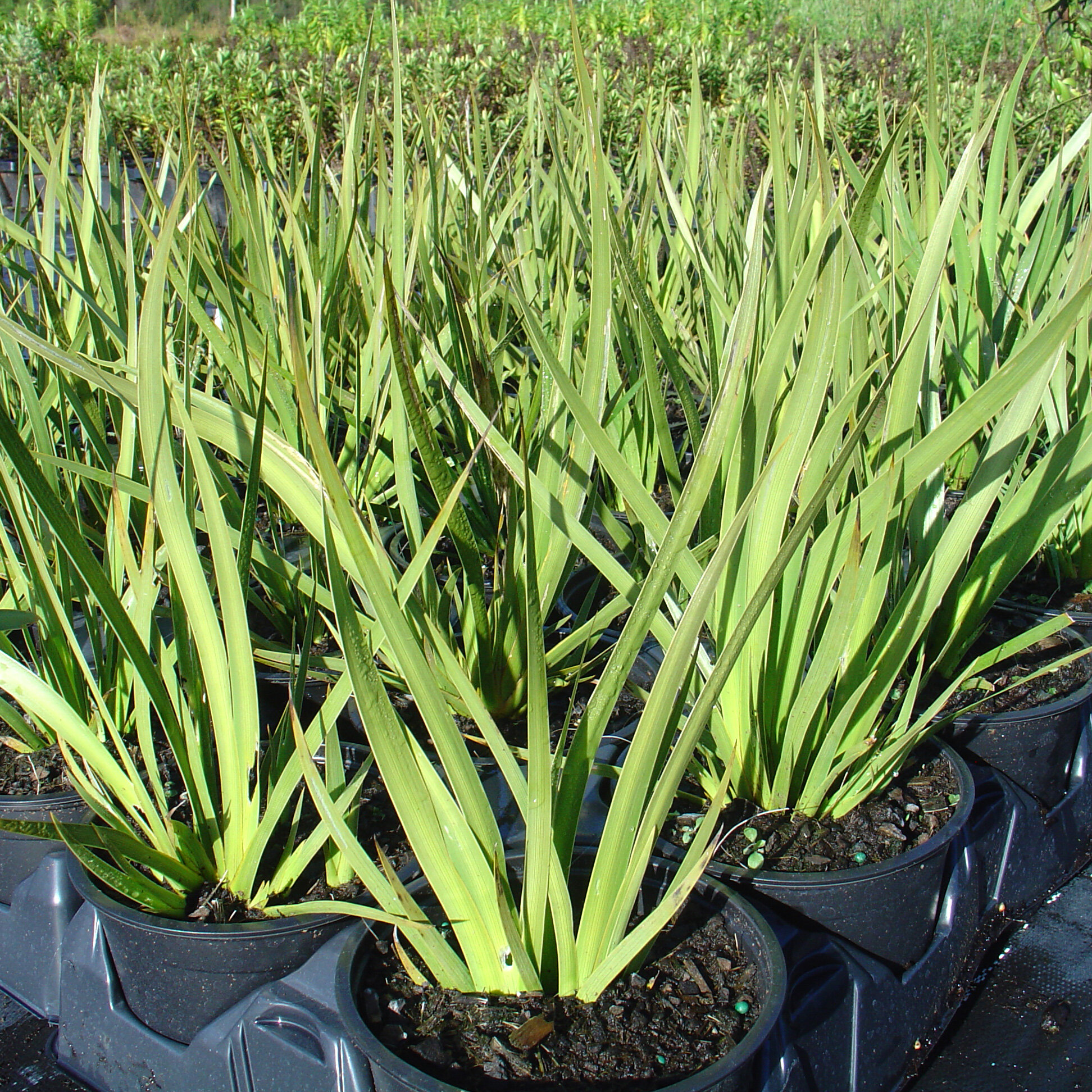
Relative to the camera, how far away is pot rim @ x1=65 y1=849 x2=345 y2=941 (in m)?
0.67

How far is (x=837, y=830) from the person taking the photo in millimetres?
801

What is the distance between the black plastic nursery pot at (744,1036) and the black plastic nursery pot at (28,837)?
367mm

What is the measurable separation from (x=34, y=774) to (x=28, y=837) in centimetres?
6

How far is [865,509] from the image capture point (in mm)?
687

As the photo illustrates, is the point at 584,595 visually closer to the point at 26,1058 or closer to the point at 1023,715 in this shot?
the point at 1023,715

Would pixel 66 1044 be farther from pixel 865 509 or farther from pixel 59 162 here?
pixel 59 162

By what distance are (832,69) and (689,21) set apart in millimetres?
5779

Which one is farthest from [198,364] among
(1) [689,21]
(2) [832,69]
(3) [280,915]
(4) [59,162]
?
(1) [689,21]

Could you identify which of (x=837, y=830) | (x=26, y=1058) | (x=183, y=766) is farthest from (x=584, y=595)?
(x=26, y=1058)

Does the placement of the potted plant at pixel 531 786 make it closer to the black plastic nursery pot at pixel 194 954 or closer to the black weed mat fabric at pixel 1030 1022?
the black plastic nursery pot at pixel 194 954

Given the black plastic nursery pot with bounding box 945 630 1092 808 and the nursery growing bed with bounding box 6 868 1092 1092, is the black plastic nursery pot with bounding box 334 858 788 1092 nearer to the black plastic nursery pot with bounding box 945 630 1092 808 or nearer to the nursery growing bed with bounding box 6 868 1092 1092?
the nursery growing bed with bounding box 6 868 1092 1092

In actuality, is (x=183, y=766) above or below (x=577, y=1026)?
above

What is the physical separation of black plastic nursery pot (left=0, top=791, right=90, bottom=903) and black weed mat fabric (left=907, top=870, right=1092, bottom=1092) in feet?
2.63

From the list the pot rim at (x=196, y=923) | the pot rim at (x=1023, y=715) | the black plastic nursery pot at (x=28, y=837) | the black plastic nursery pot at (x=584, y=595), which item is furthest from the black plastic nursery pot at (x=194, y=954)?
the pot rim at (x=1023, y=715)
